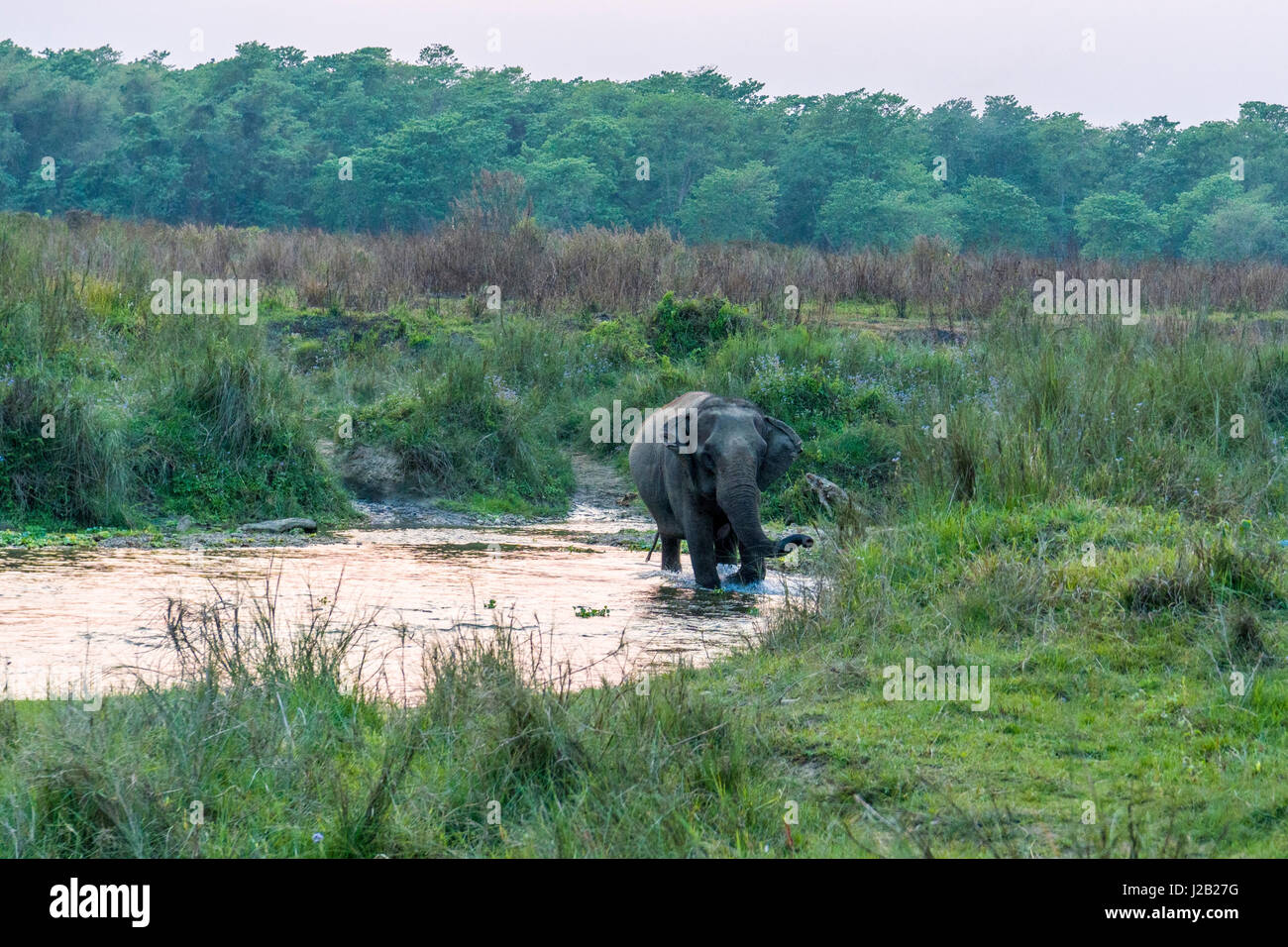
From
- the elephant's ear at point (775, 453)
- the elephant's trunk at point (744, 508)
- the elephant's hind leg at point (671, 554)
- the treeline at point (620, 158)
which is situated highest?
the treeline at point (620, 158)

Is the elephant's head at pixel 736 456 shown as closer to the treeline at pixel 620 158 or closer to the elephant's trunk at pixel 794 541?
the elephant's trunk at pixel 794 541

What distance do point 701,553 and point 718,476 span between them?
681mm

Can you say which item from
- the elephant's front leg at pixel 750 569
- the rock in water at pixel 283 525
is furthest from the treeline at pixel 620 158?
the elephant's front leg at pixel 750 569

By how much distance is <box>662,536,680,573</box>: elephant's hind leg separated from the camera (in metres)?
12.3

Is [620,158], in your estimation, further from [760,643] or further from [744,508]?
[760,643]

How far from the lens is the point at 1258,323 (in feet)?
75.2

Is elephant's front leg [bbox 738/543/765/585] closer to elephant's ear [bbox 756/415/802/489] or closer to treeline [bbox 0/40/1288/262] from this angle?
elephant's ear [bbox 756/415/802/489]

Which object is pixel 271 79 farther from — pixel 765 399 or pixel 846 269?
pixel 765 399

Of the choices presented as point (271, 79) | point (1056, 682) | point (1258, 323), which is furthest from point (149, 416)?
point (271, 79)

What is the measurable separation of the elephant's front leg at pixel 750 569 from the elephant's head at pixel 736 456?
7cm

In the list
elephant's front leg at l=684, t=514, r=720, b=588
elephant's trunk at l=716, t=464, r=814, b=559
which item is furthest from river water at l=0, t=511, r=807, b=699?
elephant's trunk at l=716, t=464, r=814, b=559

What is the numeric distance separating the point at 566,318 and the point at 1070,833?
16.8m

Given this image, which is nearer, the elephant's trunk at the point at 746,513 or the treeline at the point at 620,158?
the elephant's trunk at the point at 746,513

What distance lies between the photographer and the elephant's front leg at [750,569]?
11.0m
